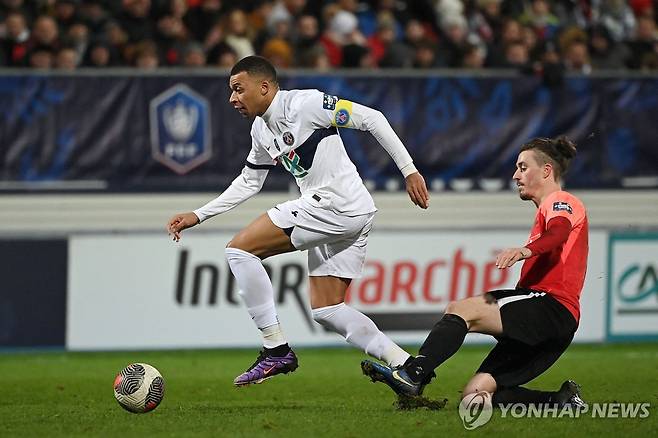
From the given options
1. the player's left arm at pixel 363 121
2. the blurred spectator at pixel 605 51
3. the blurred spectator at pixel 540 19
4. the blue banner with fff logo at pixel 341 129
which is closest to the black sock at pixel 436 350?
the player's left arm at pixel 363 121

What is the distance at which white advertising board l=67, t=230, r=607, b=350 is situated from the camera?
40.7 feet

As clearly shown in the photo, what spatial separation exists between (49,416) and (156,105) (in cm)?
554

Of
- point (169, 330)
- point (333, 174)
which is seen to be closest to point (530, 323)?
point (333, 174)

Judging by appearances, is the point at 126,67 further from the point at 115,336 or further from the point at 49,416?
the point at 49,416

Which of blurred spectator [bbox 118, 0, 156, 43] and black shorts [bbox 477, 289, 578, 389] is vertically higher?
blurred spectator [bbox 118, 0, 156, 43]

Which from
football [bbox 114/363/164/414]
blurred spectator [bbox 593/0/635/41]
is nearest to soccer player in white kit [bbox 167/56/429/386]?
football [bbox 114/363/164/414]

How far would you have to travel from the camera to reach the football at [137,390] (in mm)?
7516

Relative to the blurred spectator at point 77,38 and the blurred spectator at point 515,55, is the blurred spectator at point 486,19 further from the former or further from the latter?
the blurred spectator at point 77,38

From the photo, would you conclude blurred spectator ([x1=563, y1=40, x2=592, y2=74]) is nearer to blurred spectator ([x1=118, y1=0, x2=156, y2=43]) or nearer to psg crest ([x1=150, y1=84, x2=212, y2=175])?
psg crest ([x1=150, y1=84, x2=212, y2=175])

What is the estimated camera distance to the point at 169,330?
12.5 metres

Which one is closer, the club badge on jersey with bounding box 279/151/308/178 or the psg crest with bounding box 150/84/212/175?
the club badge on jersey with bounding box 279/151/308/178

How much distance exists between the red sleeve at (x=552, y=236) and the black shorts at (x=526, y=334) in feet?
1.38

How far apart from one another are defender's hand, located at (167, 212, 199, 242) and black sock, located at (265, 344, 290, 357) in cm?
95

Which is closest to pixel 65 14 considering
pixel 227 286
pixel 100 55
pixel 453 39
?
pixel 100 55
